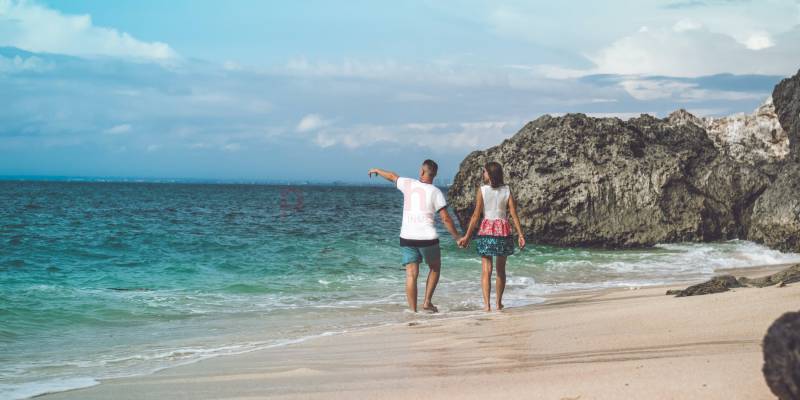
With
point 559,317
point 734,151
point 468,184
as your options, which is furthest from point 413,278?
point 734,151

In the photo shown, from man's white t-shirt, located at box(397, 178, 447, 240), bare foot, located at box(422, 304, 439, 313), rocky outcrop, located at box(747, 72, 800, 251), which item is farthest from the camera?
rocky outcrop, located at box(747, 72, 800, 251)

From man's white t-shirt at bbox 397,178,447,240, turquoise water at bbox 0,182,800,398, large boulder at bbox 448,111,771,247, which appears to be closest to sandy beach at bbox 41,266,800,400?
turquoise water at bbox 0,182,800,398

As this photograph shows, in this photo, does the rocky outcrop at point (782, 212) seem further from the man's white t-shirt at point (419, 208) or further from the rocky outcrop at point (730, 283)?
the man's white t-shirt at point (419, 208)

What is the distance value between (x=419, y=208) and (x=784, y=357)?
5.90 m

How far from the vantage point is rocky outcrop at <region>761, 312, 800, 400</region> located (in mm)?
2621

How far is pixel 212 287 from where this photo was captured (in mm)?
11695

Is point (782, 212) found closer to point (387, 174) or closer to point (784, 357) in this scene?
point (387, 174)

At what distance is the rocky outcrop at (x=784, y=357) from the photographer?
262 cm

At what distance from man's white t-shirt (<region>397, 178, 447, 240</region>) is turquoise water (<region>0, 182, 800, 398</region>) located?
100 cm

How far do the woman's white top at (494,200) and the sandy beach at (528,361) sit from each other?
169cm

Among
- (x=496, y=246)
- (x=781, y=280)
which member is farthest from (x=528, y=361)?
(x=781, y=280)

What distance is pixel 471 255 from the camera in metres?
17.1

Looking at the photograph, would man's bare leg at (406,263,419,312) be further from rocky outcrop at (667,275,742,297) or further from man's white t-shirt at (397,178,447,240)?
rocky outcrop at (667,275,742,297)

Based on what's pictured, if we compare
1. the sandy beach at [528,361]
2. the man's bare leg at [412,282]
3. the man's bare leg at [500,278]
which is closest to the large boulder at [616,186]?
the man's bare leg at [500,278]
